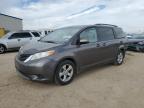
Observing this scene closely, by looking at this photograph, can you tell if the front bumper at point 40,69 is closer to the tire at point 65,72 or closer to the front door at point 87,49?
the tire at point 65,72

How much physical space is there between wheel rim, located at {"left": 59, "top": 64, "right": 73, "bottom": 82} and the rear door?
1.44 m

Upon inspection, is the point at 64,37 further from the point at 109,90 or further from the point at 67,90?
the point at 109,90

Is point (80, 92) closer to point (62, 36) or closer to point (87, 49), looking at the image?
point (87, 49)

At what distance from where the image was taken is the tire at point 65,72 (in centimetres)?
473

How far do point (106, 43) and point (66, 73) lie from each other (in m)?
2.13

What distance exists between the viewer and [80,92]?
14.5ft

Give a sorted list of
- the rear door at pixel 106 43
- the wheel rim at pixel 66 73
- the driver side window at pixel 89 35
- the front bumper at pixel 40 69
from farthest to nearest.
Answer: the rear door at pixel 106 43 < the driver side window at pixel 89 35 < the wheel rim at pixel 66 73 < the front bumper at pixel 40 69

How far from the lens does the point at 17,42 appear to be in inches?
497

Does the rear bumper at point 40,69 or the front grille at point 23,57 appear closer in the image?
the rear bumper at point 40,69

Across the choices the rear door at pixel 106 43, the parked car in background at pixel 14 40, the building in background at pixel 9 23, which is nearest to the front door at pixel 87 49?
the rear door at pixel 106 43

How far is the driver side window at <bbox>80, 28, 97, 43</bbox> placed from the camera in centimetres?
547

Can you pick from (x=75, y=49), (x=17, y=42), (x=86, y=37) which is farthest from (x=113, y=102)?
(x=17, y=42)

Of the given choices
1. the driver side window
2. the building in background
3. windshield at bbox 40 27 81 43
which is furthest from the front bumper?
the building in background

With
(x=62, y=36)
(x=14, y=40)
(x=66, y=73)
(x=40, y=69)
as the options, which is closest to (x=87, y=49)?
(x=62, y=36)
